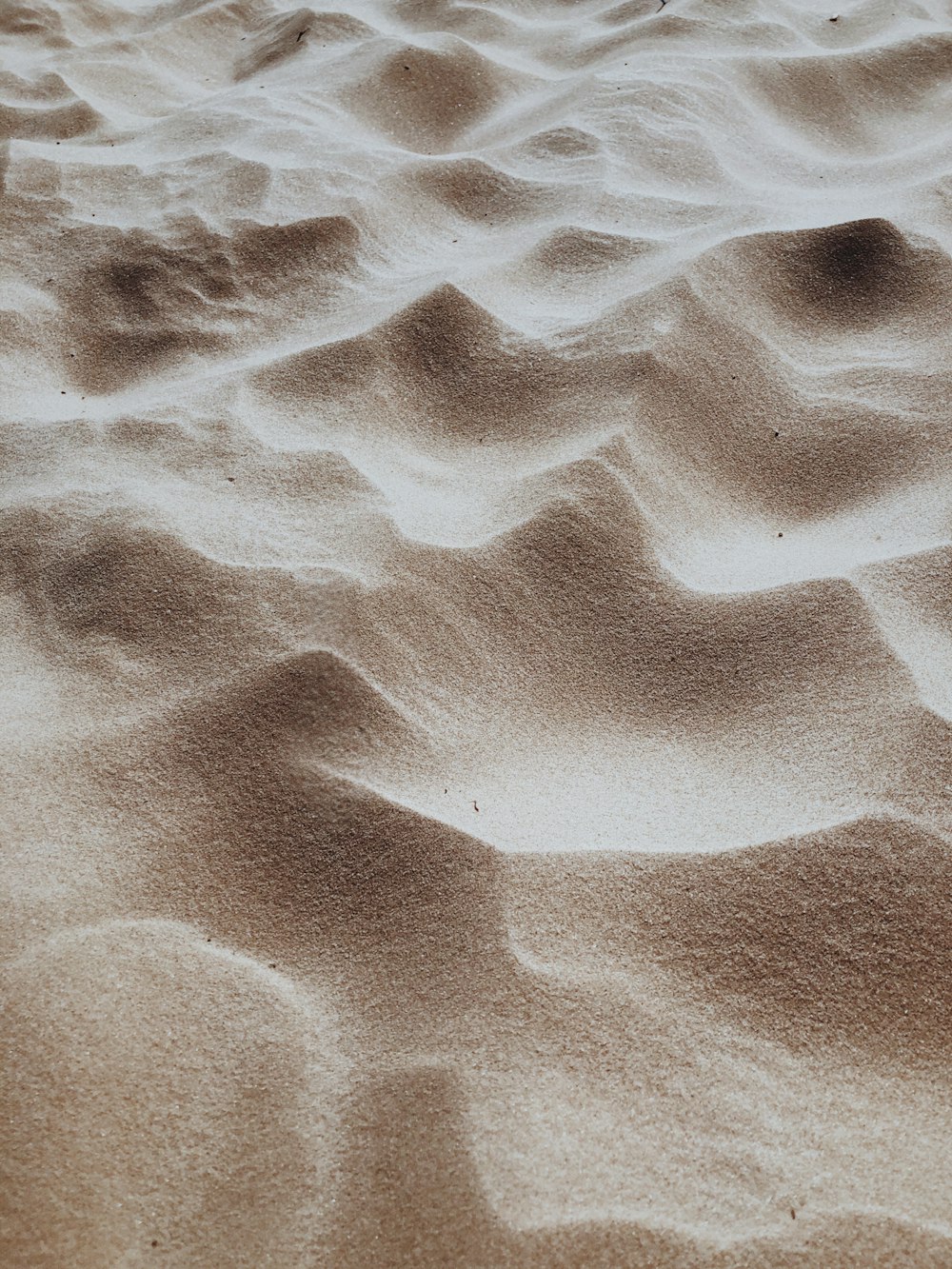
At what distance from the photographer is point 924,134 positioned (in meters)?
1.84

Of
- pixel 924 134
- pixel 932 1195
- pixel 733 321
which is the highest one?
pixel 924 134

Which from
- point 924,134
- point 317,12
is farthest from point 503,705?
point 317,12

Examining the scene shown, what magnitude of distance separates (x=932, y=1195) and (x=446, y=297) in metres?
1.12

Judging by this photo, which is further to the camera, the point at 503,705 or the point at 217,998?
the point at 503,705

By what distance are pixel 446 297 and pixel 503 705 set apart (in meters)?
0.65

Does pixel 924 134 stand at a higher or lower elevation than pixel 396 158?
higher

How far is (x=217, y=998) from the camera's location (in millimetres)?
827

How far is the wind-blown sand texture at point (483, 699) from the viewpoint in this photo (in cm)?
74

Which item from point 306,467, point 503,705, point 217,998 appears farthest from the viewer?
point 306,467

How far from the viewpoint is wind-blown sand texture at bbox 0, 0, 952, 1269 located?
742mm

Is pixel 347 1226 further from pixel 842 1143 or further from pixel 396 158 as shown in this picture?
pixel 396 158

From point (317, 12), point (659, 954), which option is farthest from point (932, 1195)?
point (317, 12)

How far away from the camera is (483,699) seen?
1042 mm

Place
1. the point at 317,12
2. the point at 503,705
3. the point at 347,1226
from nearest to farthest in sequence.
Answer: the point at 347,1226
the point at 503,705
the point at 317,12
